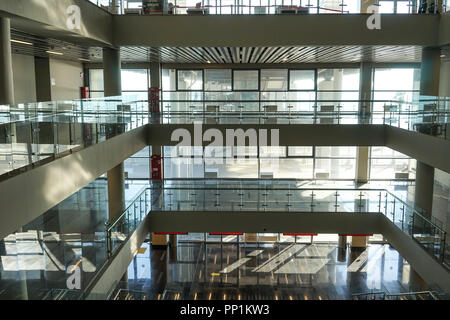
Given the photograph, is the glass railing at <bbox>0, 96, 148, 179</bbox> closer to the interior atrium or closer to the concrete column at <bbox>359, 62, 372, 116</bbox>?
the interior atrium

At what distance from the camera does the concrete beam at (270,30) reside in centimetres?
1149

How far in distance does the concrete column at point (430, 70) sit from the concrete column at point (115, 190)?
370 inches

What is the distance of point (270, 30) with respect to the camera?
1155cm

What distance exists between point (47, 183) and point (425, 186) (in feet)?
35.4

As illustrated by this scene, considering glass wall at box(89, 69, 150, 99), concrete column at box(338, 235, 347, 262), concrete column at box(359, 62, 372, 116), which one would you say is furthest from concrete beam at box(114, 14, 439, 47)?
concrete column at box(338, 235, 347, 262)

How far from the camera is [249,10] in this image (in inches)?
519

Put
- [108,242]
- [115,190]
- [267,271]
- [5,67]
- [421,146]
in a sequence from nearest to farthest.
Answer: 1. [5,67]
2. [108,242]
3. [421,146]
4. [115,190]
5. [267,271]

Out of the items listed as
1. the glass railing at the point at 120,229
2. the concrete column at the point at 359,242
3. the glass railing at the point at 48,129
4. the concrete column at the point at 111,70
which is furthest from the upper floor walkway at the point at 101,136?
the concrete column at the point at 359,242

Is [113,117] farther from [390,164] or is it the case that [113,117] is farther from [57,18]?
[390,164]

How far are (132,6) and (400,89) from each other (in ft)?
44.0

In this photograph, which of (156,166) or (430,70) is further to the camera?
(156,166)

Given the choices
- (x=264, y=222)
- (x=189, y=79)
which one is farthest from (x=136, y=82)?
Answer: (x=264, y=222)
